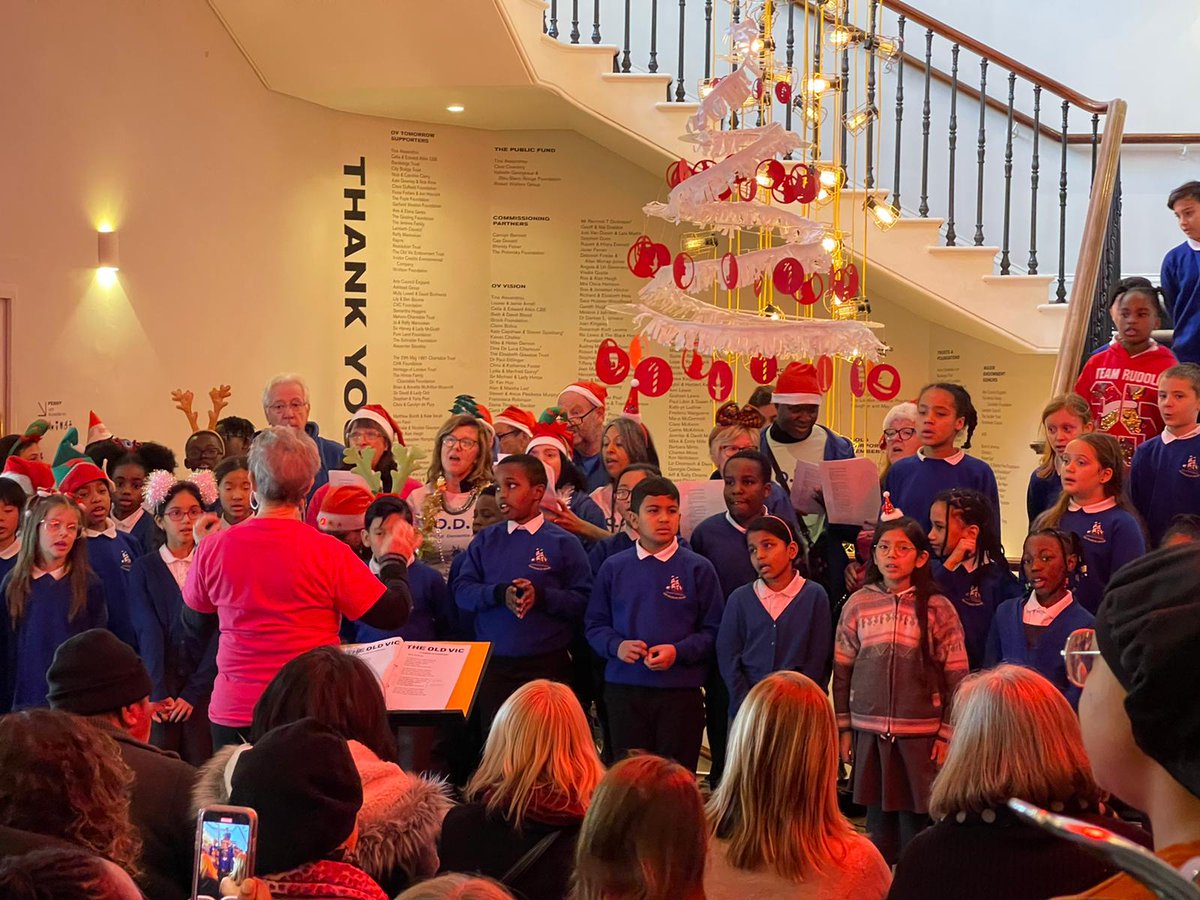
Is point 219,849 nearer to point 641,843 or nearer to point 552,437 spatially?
point 641,843

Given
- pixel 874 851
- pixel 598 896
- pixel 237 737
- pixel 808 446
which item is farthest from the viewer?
pixel 808 446

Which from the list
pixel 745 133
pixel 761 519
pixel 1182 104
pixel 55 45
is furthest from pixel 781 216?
pixel 1182 104

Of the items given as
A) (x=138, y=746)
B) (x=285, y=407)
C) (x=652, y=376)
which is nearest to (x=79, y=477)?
(x=285, y=407)

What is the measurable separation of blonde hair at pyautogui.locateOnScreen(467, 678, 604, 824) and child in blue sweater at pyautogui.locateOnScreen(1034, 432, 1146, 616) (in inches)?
94.6

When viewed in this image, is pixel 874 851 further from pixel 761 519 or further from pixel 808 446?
pixel 808 446

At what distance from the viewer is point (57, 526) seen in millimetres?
4348

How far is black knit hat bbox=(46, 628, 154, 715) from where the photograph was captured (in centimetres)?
263

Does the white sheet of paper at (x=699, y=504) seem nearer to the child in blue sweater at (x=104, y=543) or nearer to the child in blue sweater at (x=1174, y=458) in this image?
the child in blue sweater at (x=1174, y=458)

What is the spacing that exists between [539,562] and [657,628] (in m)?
0.47

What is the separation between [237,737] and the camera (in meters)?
3.56

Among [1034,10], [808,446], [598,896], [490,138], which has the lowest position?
[598,896]

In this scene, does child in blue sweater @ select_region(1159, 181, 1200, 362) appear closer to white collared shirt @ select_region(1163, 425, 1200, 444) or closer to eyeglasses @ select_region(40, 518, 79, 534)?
white collared shirt @ select_region(1163, 425, 1200, 444)

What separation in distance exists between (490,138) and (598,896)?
787cm

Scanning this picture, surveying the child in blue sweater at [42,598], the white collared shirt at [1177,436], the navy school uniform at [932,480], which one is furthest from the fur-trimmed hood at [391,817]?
the white collared shirt at [1177,436]
